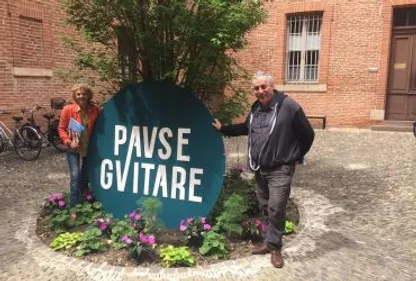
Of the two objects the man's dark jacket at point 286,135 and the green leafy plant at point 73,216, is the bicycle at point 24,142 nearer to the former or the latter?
the green leafy plant at point 73,216

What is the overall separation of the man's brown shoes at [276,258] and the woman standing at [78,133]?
7.75 ft

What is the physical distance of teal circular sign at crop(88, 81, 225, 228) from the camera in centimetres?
420

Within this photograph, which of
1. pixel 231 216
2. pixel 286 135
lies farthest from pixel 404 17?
pixel 231 216

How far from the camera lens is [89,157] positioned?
4.70m

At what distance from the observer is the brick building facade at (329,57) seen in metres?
11.5

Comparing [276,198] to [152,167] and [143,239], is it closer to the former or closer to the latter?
[143,239]

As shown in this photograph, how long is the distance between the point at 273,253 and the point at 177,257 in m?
0.88

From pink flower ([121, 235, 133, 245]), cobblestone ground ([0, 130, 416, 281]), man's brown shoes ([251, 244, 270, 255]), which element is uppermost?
pink flower ([121, 235, 133, 245])

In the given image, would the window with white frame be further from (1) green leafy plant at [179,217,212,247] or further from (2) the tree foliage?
(1) green leafy plant at [179,217,212,247]

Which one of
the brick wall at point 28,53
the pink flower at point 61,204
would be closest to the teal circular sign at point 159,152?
the pink flower at point 61,204

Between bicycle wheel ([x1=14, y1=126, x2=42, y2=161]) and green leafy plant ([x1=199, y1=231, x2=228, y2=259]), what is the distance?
6.42 metres

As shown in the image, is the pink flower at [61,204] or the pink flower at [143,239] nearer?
the pink flower at [143,239]

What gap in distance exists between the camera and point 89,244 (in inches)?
156

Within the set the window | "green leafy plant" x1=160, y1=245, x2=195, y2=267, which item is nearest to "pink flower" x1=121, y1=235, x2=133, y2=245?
"green leafy plant" x1=160, y1=245, x2=195, y2=267
